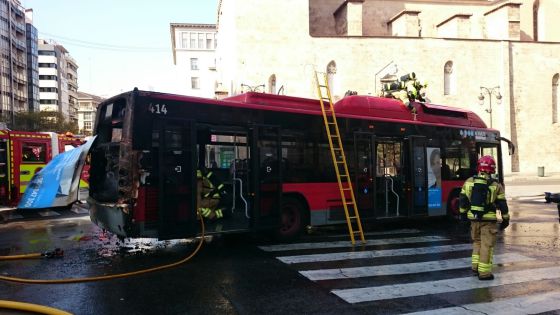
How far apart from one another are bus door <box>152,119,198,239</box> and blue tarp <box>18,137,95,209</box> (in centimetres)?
195

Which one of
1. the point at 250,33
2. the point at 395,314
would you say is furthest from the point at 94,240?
the point at 250,33

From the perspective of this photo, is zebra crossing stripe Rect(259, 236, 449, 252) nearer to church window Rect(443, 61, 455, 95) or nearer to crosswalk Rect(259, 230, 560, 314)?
crosswalk Rect(259, 230, 560, 314)

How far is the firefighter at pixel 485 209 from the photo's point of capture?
21.6 feet

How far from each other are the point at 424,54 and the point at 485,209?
134 ft

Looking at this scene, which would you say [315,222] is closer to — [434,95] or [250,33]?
[250,33]

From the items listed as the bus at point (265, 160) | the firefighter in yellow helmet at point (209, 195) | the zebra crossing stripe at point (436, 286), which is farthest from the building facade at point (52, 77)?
the zebra crossing stripe at point (436, 286)

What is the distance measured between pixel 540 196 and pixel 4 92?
84.9m

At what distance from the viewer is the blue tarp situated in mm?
9242

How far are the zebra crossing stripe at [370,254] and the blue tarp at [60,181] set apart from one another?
4429mm

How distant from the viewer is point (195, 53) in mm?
90375

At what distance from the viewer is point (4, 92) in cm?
8112

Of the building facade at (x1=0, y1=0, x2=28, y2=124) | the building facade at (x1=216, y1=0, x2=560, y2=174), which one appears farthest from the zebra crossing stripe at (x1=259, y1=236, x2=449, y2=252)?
the building facade at (x1=0, y1=0, x2=28, y2=124)

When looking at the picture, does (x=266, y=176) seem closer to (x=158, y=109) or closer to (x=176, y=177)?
(x=176, y=177)

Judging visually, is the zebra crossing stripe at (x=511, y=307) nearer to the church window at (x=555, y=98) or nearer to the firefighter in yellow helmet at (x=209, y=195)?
the firefighter in yellow helmet at (x=209, y=195)
